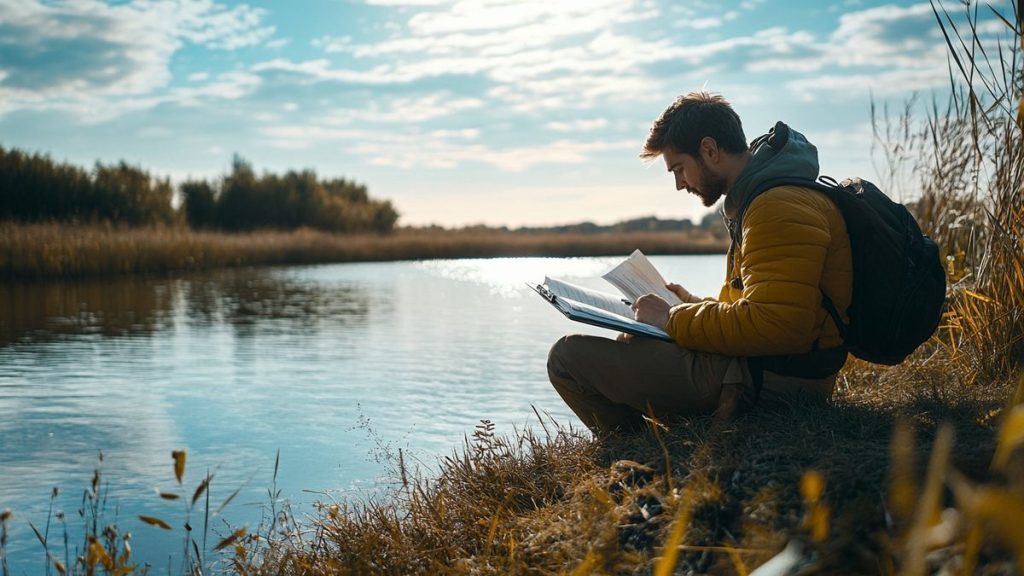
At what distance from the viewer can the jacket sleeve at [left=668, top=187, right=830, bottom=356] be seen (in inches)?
101

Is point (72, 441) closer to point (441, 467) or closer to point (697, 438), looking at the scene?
point (441, 467)

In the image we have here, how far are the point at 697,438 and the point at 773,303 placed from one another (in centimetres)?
49

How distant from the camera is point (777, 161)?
2748 millimetres

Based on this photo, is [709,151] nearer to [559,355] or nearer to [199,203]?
[559,355]

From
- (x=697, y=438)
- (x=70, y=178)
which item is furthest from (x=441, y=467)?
(x=70, y=178)

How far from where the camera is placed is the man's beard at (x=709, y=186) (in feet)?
9.65

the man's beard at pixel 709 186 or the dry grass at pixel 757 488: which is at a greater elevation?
the man's beard at pixel 709 186

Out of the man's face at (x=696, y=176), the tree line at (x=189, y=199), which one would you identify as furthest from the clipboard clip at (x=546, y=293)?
the tree line at (x=189, y=199)

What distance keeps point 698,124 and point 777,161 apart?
0.98 feet

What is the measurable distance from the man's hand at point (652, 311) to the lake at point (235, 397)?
847 millimetres

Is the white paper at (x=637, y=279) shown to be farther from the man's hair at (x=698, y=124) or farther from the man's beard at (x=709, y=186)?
the man's hair at (x=698, y=124)

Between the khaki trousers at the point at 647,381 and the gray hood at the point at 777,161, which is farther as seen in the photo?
the khaki trousers at the point at 647,381

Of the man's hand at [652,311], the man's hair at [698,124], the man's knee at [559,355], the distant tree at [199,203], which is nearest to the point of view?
the man's hair at [698,124]

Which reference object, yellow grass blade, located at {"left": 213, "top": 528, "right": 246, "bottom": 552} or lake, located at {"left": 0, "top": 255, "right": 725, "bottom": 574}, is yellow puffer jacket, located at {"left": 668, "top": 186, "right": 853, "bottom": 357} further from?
yellow grass blade, located at {"left": 213, "top": 528, "right": 246, "bottom": 552}
